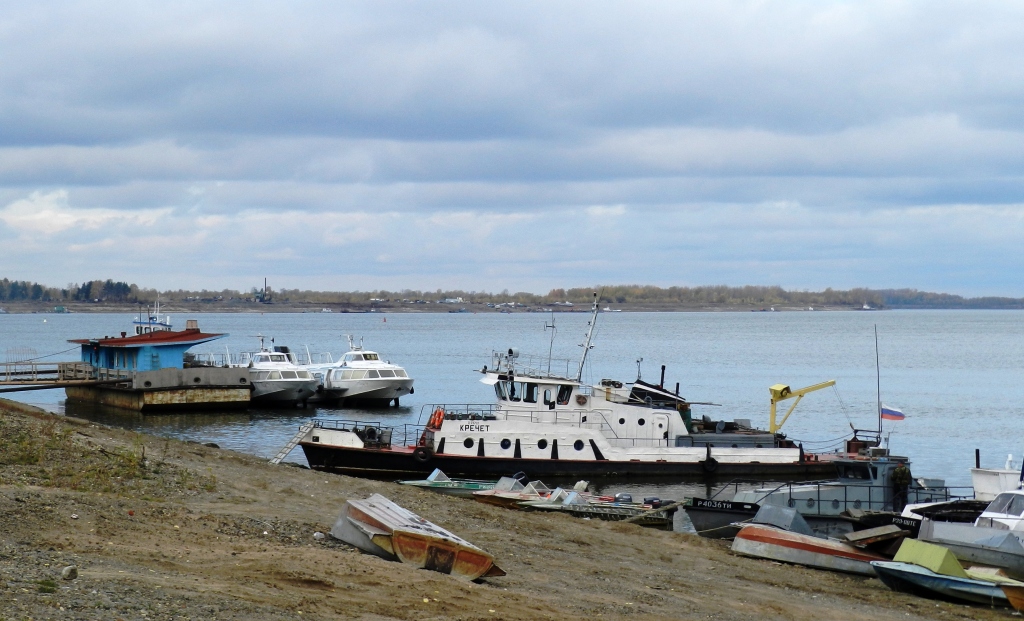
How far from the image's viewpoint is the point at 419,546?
584 inches

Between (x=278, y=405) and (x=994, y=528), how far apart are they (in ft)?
148

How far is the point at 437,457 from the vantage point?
33531 millimetres

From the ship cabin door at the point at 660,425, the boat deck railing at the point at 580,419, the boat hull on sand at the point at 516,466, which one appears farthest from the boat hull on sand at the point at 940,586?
the ship cabin door at the point at 660,425

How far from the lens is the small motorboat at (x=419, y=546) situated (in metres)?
14.8

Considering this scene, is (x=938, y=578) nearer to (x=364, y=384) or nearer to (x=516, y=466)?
(x=516, y=466)

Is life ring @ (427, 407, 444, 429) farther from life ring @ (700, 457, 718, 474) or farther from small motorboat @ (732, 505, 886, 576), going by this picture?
small motorboat @ (732, 505, 886, 576)

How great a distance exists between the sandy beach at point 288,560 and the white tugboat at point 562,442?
8.79 meters

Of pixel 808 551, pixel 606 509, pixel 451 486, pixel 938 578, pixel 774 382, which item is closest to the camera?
pixel 938 578

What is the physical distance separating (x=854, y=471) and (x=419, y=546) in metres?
18.0

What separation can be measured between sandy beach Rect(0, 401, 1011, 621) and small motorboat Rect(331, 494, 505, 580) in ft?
1.02

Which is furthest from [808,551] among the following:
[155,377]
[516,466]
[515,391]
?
[155,377]

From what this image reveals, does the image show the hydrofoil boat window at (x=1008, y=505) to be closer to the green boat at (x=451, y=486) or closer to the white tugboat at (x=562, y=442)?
the green boat at (x=451, y=486)

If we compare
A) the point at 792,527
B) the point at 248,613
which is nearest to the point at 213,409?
the point at 792,527

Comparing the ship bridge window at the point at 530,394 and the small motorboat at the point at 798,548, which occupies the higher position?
the ship bridge window at the point at 530,394
